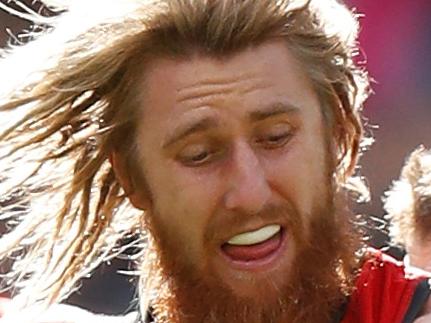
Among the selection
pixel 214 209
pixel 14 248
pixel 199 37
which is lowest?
pixel 14 248

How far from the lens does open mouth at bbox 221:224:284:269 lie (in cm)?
259

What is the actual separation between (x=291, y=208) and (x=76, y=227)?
60cm

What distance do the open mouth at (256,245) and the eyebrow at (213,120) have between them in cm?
21

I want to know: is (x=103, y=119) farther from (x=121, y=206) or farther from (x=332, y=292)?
(x=332, y=292)

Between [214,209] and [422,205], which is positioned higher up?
[214,209]

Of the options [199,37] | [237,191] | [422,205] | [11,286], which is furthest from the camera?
[422,205]

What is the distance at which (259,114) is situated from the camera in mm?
2625

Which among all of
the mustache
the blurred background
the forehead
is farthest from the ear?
the blurred background

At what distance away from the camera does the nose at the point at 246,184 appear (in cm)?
255

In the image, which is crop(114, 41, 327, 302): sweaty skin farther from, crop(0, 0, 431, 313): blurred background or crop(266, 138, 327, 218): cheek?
crop(0, 0, 431, 313): blurred background

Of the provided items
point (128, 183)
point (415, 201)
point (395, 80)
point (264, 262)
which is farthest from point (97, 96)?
point (395, 80)

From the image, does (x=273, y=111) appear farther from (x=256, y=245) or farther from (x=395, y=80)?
(x=395, y=80)

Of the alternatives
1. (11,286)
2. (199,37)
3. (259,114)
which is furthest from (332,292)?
(11,286)

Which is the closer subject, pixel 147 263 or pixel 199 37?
pixel 199 37
